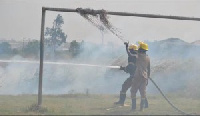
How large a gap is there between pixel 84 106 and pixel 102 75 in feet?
35.3

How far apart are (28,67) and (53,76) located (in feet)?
6.98

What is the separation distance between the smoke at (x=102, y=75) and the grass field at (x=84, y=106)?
4042 millimetres

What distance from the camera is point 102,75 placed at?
2212cm

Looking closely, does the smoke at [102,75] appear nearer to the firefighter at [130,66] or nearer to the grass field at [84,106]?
the grass field at [84,106]

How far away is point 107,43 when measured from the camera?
103 ft

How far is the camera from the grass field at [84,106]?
402 inches

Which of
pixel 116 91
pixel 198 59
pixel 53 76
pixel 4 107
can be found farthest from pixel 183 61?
pixel 4 107

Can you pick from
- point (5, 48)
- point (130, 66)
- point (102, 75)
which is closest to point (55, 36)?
point (5, 48)

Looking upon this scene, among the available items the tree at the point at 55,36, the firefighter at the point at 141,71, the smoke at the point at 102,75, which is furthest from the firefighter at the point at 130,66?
the tree at the point at 55,36

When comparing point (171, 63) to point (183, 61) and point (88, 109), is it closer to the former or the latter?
point (183, 61)

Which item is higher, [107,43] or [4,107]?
[107,43]

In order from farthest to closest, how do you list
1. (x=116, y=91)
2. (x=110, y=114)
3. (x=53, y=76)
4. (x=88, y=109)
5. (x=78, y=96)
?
(x=53, y=76)
(x=116, y=91)
(x=78, y=96)
(x=88, y=109)
(x=110, y=114)

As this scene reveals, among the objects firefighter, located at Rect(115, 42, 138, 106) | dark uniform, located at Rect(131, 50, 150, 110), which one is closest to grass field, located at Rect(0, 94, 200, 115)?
firefighter, located at Rect(115, 42, 138, 106)

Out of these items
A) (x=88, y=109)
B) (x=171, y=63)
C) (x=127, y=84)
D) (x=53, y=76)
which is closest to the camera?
(x=88, y=109)
